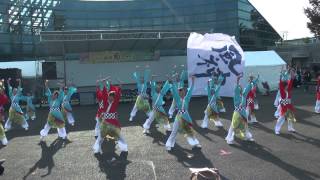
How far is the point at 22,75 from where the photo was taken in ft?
89.7

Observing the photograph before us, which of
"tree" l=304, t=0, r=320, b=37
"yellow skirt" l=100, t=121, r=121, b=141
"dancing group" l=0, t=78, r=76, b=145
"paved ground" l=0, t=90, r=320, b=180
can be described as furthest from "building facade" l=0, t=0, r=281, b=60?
"yellow skirt" l=100, t=121, r=121, b=141

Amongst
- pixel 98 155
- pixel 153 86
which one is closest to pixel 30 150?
pixel 98 155

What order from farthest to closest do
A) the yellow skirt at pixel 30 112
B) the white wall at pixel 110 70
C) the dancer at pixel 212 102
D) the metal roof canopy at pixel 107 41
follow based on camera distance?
the white wall at pixel 110 70 < the metal roof canopy at pixel 107 41 < the yellow skirt at pixel 30 112 < the dancer at pixel 212 102

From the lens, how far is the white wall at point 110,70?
26469 mm

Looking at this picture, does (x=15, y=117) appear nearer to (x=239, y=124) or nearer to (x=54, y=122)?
(x=54, y=122)

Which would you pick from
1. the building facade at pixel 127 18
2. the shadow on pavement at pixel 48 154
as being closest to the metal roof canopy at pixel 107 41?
the shadow on pavement at pixel 48 154

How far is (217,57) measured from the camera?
1447 centimetres

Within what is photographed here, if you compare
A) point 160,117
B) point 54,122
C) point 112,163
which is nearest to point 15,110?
point 54,122

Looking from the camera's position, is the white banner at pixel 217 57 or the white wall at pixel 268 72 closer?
the white banner at pixel 217 57

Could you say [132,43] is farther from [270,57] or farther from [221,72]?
[221,72]

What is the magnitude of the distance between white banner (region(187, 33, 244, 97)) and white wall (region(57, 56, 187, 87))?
42.0 feet

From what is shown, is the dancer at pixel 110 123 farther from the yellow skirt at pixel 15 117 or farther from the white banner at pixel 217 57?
the yellow skirt at pixel 15 117

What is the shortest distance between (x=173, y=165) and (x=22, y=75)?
65.1ft

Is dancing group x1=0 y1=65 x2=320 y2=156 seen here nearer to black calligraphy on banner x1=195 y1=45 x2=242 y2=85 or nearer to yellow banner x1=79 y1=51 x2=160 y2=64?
black calligraphy on banner x1=195 y1=45 x2=242 y2=85
